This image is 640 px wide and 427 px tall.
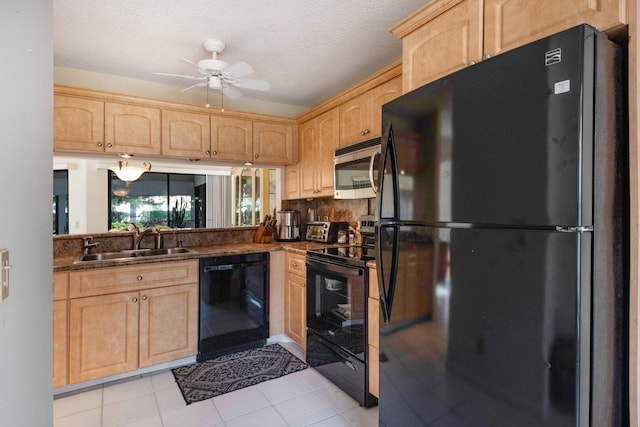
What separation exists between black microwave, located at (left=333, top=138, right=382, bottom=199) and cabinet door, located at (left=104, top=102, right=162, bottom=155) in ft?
5.13

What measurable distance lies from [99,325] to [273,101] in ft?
8.66

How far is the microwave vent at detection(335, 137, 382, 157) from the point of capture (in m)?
2.38

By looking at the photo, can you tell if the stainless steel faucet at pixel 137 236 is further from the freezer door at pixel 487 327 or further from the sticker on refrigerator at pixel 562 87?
the sticker on refrigerator at pixel 562 87

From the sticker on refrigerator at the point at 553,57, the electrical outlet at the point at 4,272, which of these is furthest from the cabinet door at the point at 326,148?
the electrical outlet at the point at 4,272

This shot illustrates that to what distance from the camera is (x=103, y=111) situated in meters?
2.62

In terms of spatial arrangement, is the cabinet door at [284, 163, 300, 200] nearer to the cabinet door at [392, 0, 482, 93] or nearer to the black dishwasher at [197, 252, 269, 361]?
the black dishwasher at [197, 252, 269, 361]

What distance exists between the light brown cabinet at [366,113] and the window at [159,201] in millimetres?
1651

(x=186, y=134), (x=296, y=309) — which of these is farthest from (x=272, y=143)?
(x=296, y=309)

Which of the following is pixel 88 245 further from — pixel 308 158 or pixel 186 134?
pixel 308 158

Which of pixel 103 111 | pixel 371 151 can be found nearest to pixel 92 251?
pixel 103 111

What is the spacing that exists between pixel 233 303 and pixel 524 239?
2.38 metres

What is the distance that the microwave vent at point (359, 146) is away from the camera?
238 cm

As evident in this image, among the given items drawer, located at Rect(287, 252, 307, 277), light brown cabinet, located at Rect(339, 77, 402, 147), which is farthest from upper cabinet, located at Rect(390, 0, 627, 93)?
drawer, located at Rect(287, 252, 307, 277)

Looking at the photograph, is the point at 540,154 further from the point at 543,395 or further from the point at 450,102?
the point at 543,395
